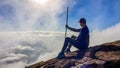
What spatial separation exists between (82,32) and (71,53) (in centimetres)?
216

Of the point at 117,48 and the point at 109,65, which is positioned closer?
the point at 109,65

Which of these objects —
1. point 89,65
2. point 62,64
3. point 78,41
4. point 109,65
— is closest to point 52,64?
point 62,64

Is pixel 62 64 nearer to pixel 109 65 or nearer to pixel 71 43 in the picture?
pixel 71 43

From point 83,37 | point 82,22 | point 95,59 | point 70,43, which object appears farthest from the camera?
point 70,43

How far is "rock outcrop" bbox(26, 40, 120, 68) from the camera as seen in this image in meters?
17.5

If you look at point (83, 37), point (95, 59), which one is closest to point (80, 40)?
point (83, 37)

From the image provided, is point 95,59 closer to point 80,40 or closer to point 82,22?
point 80,40

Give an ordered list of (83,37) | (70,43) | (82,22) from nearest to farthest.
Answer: (82,22)
(83,37)
(70,43)

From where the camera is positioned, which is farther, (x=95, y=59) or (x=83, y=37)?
(x=83, y=37)

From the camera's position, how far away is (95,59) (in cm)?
1878

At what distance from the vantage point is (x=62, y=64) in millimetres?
20094

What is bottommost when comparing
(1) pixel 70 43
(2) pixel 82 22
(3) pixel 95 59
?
(3) pixel 95 59

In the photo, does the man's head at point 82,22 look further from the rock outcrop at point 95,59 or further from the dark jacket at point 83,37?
the rock outcrop at point 95,59

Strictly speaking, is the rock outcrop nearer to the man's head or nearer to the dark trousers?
the dark trousers
